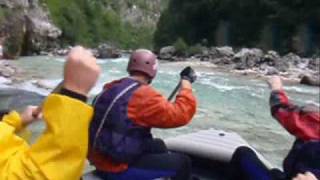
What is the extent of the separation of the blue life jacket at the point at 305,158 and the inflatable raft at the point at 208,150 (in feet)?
2.19

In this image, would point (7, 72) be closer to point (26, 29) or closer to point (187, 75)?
point (187, 75)

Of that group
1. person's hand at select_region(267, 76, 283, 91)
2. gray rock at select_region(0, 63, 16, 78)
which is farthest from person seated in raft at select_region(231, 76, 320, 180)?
gray rock at select_region(0, 63, 16, 78)

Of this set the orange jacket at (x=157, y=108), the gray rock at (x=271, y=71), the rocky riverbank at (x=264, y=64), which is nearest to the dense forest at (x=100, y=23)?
the rocky riverbank at (x=264, y=64)

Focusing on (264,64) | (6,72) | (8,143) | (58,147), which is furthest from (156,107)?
(264,64)

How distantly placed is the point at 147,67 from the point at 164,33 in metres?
52.3

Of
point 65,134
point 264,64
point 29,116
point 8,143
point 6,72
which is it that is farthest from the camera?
point 264,64

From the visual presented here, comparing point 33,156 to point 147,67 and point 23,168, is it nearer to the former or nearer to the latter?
point 23,168

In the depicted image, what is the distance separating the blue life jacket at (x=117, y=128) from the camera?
307cm

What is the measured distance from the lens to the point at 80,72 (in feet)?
5.58

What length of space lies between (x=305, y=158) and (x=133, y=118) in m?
0.77

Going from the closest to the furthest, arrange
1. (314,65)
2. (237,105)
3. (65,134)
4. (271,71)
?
(65,134) → (237,105) → (271,71) → (314,65)

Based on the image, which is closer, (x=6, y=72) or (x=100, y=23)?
(x=6, y=72)

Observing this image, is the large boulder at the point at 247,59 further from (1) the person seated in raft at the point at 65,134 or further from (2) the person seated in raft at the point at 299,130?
(1) the person seated in raft at the point at 65,134

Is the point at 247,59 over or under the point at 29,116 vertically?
under
